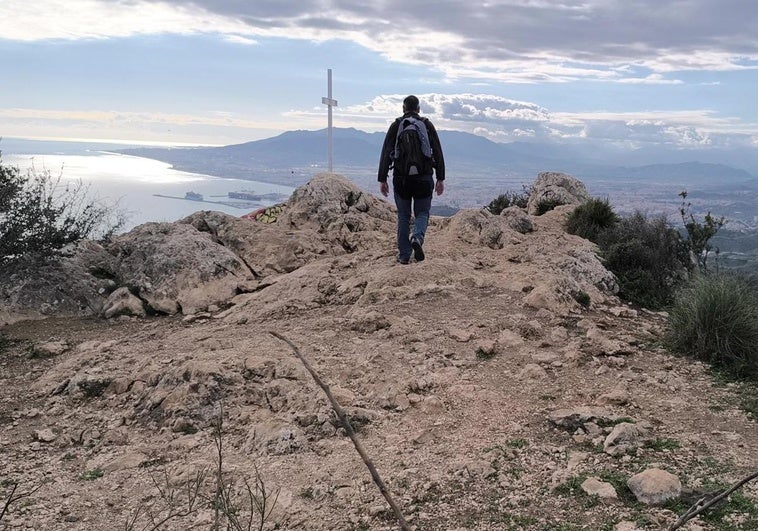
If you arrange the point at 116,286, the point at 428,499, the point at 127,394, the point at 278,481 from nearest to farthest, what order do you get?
1. the point at 428,499
2. the point at 278,481
3. the point at 127,394
4. the point at 116,286

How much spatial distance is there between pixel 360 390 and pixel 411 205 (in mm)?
3381

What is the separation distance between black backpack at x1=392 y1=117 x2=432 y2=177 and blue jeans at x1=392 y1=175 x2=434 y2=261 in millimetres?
127

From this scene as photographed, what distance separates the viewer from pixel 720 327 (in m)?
5.88

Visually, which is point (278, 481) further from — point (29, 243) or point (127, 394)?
point (29, 243)

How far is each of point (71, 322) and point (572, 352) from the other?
626cm

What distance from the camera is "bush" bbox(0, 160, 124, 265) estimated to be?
28.1 ft

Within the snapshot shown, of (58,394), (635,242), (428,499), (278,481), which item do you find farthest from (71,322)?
(635,242)

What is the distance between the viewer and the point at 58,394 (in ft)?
19.8

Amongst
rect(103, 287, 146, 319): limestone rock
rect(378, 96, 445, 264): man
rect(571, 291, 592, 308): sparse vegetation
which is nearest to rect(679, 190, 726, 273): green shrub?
rect(571, 291, 592, 308): sparse vegetation

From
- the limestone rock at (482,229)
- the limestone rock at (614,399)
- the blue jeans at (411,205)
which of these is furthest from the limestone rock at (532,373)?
the limestone rock at (482,229)

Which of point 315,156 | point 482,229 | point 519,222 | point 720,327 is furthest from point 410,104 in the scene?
point 315,156

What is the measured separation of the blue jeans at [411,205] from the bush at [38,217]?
4.96 m

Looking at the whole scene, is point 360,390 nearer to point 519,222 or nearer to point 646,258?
point 646,258

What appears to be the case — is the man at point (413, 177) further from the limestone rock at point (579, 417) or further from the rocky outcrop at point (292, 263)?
the limestone rock at point (579, 417)
